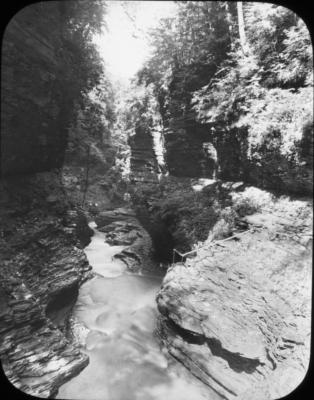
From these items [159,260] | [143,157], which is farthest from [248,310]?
[143,157]

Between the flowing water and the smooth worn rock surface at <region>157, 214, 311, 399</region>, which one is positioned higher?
the smooth worn rock surface at <region>157, 214, 311, 399</region>

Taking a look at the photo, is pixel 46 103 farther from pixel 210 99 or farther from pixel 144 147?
pixel 144 147

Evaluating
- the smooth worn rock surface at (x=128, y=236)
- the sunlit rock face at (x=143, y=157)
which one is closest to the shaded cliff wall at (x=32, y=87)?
the smooth worn rock surface at (x=128, y=236)

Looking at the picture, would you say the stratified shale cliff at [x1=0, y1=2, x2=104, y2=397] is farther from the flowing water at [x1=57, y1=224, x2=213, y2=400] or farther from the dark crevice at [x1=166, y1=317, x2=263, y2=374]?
the dark crevice at [x1=166, y1=317, x2=263, y2=374]

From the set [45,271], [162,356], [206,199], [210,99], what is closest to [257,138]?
[206,199]

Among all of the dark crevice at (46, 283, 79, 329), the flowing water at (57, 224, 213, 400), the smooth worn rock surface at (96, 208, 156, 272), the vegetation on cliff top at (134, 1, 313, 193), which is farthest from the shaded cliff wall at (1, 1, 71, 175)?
the smooth worn rock surface at (96, 208, 156, 272)

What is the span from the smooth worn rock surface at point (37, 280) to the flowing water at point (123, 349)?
0.50 meters

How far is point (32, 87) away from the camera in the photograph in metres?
7.32

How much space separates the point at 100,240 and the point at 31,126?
23.4ft

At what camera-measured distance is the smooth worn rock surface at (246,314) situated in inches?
185

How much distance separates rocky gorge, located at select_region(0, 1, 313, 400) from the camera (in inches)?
202

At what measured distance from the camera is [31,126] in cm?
782

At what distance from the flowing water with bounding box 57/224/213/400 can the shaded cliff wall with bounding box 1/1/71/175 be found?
484 centimetres

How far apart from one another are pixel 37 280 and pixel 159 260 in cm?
563
